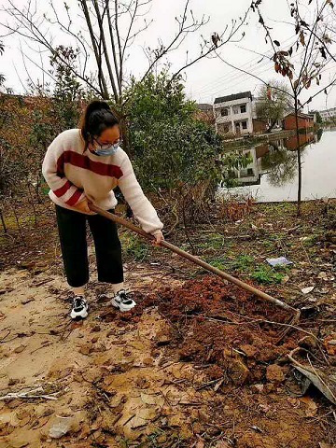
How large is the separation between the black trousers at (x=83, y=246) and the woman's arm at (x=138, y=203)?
0.31 metres

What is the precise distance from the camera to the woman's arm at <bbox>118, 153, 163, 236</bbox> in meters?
2.27

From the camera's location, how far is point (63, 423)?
160 cm

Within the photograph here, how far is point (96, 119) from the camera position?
1901 millimetres

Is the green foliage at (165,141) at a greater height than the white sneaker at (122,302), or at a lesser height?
greater

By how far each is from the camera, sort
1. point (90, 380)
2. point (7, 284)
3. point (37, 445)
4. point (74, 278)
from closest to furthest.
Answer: point (37, 445) → point (90, 380) → point (74, 278) → point (7, 284)

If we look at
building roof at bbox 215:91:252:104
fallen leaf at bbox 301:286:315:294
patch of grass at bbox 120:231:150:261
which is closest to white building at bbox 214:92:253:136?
building roof at bbox 215:91:252:104

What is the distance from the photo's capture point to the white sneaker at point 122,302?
8.34 ft

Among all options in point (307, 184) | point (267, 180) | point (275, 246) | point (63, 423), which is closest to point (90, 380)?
point (63, 423)

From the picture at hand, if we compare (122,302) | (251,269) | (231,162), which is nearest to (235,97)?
(231,162)

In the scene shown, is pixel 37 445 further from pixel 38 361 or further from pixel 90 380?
pixel 38 361

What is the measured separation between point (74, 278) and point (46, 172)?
33.0 inches

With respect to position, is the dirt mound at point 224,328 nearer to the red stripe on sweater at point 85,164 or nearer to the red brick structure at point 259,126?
the red stripe on sweater at point 85,164

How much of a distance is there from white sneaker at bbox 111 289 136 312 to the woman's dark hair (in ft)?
4.01

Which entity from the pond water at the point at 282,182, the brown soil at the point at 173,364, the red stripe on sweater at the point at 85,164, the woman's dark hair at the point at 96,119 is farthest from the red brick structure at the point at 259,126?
the woman's dark hair at the point at 96,119
